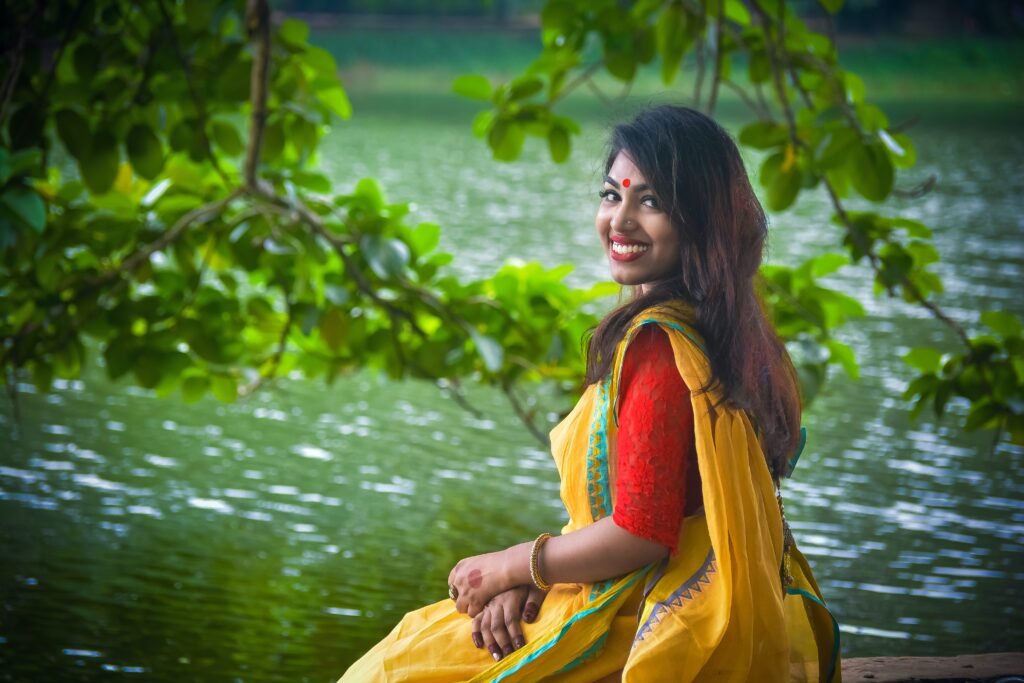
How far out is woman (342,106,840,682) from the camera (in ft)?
4.85

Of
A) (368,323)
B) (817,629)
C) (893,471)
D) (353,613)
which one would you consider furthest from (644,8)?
(893,471)

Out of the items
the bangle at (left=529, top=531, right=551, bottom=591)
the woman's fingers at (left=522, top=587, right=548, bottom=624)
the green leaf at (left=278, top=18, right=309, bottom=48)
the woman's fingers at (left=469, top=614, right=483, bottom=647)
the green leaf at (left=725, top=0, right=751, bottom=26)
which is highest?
the green leaf at (left=725, top=0, right=751, bottom=26)

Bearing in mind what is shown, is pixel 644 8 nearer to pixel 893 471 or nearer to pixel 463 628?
pixel 463 628

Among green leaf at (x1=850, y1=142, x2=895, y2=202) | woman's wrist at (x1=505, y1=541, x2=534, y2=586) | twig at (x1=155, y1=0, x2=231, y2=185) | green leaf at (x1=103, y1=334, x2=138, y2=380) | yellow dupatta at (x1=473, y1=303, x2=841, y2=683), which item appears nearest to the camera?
yellow dupatta at (x1=473, y1=303, x2=841, y2=683)

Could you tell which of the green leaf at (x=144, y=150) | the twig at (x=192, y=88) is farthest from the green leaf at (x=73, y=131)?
the twig at (x=192, y=88)

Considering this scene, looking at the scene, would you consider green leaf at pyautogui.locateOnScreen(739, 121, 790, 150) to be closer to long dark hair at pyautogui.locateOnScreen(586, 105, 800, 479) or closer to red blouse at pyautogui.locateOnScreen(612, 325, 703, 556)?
long dark hair at pyautogui.locateOnScreen(586, 105, 800, 479)

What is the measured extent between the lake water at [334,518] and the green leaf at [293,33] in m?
1.13

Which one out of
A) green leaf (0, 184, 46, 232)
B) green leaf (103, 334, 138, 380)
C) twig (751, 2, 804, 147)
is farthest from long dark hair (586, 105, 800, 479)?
green leaf (103, 334, 138, 380)

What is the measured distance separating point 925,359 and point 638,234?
5.61ft

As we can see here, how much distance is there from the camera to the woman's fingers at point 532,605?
5.37 ft

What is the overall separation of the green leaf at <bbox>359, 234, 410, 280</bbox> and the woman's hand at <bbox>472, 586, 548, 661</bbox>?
1672 millimetres

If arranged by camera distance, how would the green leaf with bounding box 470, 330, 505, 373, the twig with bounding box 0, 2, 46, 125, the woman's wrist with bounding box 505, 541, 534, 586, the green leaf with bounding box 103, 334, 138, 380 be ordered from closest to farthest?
the woman's wrist with bounding box 505, 541, 534, 586, the twig with bounding box 0, 2, 46, 125, the green leaf with bounding box 470, 330, 505, 373, the green leaf with bounding box 103, 334, 138, 380

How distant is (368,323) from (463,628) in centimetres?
198

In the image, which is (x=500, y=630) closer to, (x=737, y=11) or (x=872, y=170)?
(x=872, y=170)
